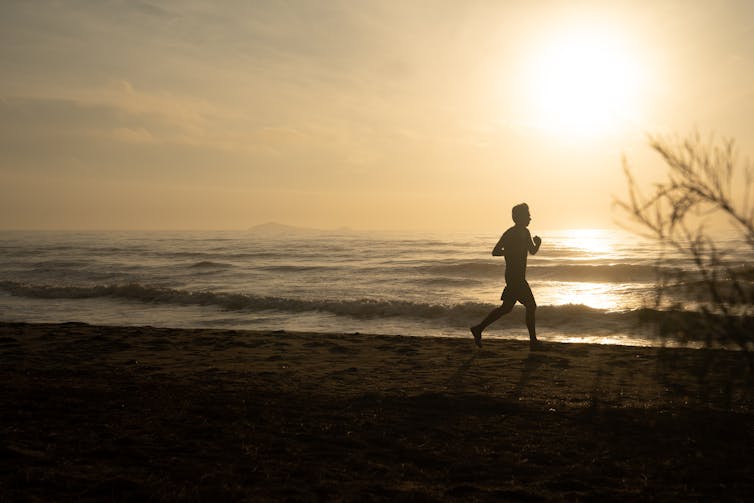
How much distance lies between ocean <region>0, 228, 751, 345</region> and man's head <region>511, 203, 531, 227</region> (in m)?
2.03

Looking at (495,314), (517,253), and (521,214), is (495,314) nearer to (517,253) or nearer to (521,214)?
(517,253)

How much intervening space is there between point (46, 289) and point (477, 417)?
66.2ft

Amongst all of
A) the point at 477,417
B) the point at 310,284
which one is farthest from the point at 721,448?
the point at 310,284

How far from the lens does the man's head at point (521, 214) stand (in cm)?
827

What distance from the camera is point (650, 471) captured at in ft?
12.3

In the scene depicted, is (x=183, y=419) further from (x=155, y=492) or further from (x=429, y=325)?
(x=429, y=325)

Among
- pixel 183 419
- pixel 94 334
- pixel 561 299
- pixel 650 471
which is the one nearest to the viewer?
pixel 650 471

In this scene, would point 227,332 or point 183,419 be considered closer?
point 183,419

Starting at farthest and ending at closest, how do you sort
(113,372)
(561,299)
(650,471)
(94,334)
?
1. (561,299)
2. (94,334)
3. (113,372)
4. (650,471)

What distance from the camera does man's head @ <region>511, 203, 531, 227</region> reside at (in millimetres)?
8266

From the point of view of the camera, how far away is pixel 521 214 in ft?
27.1

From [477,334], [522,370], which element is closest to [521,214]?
[477,334]

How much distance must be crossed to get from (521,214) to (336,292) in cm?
1353

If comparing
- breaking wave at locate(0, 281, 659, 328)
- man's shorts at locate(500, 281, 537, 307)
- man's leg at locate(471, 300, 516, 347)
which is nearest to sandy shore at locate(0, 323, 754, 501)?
man's leg at locate(471, 300, 516, 347)
